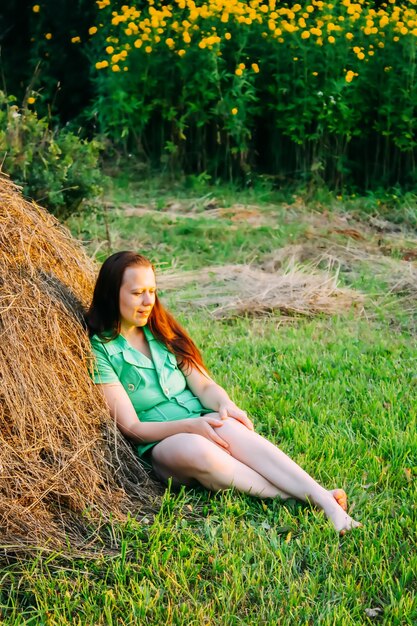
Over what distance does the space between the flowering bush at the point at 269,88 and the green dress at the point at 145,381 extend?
18.2ft

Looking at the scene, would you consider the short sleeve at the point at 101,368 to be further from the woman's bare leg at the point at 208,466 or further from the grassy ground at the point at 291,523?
the grassy ground at the point at 291,523

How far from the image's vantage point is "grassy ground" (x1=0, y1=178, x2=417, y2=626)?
3174mm

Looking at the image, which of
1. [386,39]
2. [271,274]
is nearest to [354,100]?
[386,39]

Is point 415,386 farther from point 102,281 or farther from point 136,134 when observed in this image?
point 136,134

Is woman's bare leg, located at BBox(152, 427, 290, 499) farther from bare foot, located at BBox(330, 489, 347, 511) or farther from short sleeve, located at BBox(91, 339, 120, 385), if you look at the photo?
short sleeve, located at BBox(91, 339, 120, 385)

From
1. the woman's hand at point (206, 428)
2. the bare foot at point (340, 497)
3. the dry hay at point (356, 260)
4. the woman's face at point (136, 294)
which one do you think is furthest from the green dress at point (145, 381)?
the dry hay at point (356, 260)

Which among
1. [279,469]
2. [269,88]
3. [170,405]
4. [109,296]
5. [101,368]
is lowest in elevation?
[279,469]

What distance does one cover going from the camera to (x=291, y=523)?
3.70 m

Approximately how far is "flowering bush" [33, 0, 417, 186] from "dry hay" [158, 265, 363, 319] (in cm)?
261

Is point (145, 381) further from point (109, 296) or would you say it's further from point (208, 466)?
point (208, 466)

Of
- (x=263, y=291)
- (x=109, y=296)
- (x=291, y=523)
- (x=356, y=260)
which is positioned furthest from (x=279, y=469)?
(x=356, y=260)

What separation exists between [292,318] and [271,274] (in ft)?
2.73

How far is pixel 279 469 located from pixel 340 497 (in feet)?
0.87

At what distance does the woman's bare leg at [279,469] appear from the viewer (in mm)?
3729
